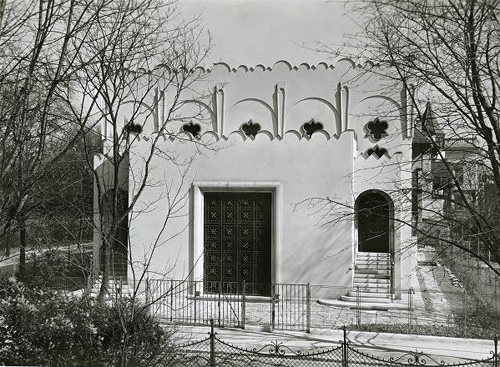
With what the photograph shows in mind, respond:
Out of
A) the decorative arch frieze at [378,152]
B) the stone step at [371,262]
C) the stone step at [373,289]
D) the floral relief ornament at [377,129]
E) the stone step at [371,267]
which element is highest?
the floral relief ornament at [377,129]

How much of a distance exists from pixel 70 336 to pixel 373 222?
13614 mm

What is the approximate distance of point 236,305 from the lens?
50.3 feet

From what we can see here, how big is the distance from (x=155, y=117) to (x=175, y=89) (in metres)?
1.23

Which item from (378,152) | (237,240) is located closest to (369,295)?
(237,240)

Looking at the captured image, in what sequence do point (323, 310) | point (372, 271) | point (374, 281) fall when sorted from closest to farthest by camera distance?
point (323, 310)
point (374, 281)
point (372, 271)

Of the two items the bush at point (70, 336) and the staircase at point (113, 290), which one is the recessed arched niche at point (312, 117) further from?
the bush at point (70, 336)

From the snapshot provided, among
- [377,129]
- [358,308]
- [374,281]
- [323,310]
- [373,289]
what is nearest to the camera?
[358,308]

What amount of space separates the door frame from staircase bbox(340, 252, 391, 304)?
8.14 ft

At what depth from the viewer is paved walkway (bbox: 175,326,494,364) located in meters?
10.7

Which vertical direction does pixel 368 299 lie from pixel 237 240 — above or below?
below

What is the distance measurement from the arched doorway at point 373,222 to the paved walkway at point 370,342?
490 centimetres

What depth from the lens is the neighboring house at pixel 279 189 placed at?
16.5 metres

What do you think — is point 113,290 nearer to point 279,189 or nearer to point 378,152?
point 279,189

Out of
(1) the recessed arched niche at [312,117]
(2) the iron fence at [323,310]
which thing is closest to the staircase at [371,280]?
(2) the iron fence at [323,310]
